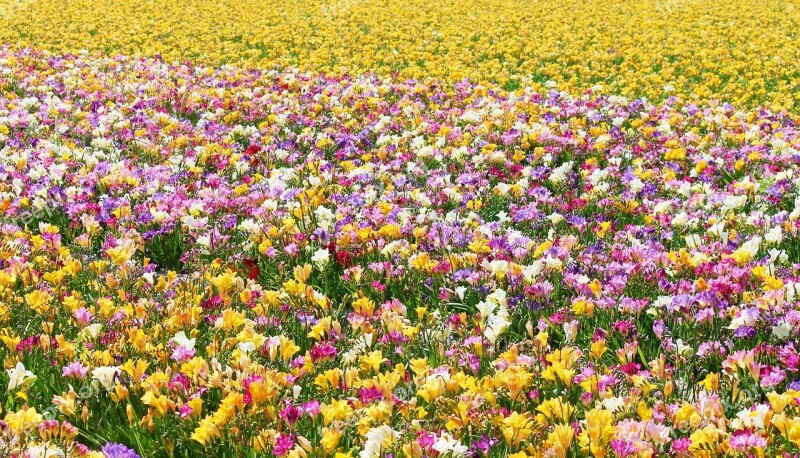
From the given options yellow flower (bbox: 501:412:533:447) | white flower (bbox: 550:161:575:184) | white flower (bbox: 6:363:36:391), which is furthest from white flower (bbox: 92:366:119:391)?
white flower (bbox: 550:161:575:184)

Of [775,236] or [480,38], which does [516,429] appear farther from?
[480,38]

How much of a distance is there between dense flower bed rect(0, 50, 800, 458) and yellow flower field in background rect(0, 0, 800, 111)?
12.5 ft

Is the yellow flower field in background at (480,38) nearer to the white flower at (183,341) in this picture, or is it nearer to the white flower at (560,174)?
the white flower at (560,174)

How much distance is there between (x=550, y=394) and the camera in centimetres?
379

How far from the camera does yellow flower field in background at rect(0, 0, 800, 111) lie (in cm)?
1391

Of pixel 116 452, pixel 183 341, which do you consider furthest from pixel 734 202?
pixel 116 452

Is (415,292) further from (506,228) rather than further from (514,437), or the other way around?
(514,437)

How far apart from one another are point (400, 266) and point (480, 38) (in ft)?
46.0

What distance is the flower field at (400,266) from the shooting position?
3463mm

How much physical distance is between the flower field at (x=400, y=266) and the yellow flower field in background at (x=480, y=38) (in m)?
0.34

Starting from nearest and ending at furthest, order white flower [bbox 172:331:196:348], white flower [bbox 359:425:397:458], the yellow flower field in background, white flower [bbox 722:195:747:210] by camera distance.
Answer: white flower [bbox 359:425:397:458] → white flower [bbox 172:331:196:348] → white flower [bbox 722:195:747:210] → the yellow flower field in background

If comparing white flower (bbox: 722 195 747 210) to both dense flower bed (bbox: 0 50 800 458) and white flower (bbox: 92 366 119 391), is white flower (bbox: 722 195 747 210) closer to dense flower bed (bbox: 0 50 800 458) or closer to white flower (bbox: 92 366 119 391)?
dense flower bed (bbox: 0 50 800 458)

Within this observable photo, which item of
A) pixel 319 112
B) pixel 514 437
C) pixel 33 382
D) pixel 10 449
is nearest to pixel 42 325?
pixel 33 382

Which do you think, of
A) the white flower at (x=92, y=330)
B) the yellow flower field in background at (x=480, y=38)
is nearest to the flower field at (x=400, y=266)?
the white flower at (x=92, y=330)
